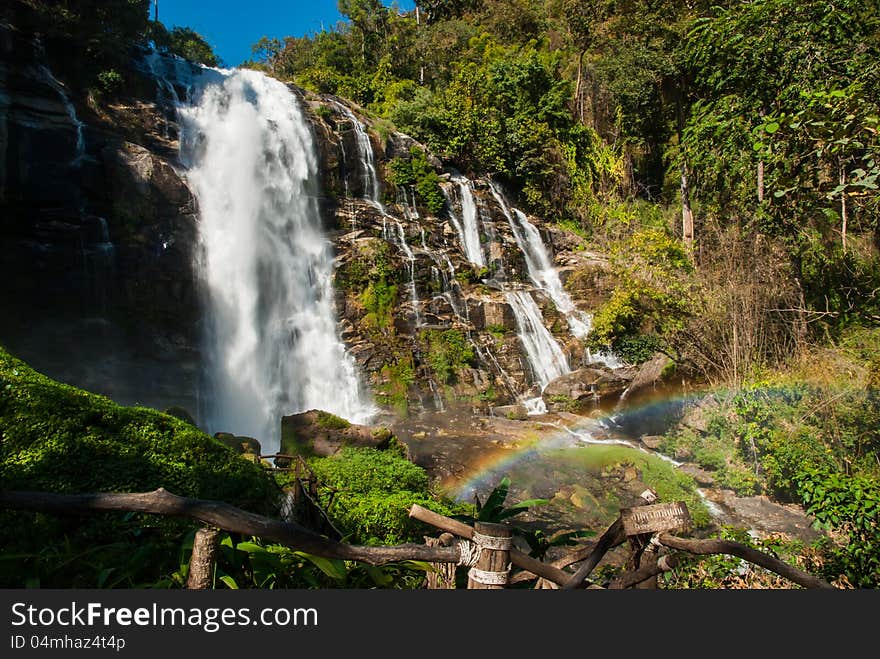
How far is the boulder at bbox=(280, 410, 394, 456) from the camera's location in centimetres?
815

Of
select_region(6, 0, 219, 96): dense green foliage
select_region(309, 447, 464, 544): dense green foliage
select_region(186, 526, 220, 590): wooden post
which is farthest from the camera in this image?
select_region(6, 0, 219, 96): dense green foliage

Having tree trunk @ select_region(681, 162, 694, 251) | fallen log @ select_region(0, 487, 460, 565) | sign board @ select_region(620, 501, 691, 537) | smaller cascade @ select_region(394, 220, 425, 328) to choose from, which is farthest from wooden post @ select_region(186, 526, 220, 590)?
tree trunk @ select_region(681, 162, 694, 251)

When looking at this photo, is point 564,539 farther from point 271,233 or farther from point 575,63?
point 575,63

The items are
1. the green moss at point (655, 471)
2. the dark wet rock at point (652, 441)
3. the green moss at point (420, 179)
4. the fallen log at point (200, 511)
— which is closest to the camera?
the fallen log at point (200, 511)

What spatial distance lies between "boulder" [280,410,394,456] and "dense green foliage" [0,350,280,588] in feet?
14.2

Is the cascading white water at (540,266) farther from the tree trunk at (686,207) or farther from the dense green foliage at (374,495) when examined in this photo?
the dense green foliage at (374,495)

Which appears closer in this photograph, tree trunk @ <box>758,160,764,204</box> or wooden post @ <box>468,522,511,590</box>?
wooden post @ <box>468,522,511,590</box>

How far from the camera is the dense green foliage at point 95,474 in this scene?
7.27 feet

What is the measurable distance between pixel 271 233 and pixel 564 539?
52.6 ft

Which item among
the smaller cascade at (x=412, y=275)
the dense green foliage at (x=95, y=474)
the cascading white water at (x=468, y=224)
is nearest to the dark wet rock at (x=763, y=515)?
the dense green foliage at (x=95, y=474)

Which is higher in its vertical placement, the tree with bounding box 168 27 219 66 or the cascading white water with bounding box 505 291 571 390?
the tree with bounding box 168 27 219 66

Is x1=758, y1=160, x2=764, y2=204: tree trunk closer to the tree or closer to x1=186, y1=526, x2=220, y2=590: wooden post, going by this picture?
x1=186, y1=526, x2=220, y2=590: wooden post

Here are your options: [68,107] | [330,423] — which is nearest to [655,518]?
[330,423]

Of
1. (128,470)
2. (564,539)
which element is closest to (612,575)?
(564,539)
